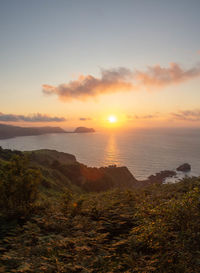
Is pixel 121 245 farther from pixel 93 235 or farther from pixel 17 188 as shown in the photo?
pixel 17 188

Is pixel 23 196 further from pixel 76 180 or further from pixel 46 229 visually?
pixel 76 180

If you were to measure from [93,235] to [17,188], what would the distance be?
230 inches

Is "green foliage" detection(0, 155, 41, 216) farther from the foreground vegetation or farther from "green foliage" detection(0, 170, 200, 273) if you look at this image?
"green foliage" detection(0, 170, 200, 273)

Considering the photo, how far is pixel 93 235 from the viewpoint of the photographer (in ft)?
25.7

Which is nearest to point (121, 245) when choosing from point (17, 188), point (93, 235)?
point (93, 235)

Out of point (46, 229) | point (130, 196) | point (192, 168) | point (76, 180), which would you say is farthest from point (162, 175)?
point (46, 229)

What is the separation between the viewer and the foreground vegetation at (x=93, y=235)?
16.9 ft

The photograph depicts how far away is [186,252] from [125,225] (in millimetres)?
5036

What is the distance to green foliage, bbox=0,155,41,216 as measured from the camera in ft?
34.2

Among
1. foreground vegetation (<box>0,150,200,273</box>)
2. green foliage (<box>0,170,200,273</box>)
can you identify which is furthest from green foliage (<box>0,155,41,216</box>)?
green foliage (<box>0,170,200,273</box>)

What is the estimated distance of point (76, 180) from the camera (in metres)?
62.5

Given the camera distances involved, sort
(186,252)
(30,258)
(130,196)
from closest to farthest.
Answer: (186,252)
(30,258)
(130,196)

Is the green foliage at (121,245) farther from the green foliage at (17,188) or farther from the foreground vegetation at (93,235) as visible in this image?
the green foliage at (17,188)

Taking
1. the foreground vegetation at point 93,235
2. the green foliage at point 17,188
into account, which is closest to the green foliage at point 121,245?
the foreground vegetation at point 93,235
